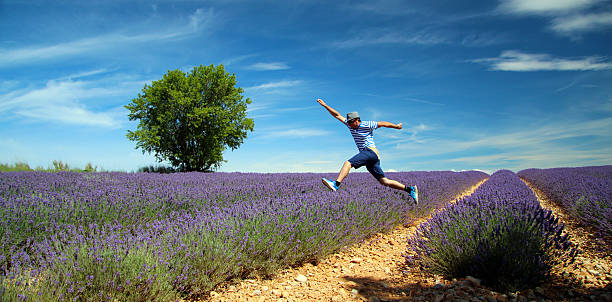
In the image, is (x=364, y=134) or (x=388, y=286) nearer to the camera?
(x=388, y=286)

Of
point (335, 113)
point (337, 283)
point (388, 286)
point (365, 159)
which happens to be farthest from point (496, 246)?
point (335, 113)

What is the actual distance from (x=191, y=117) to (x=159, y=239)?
15496 mm

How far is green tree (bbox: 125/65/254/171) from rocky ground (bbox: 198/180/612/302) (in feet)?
49.7

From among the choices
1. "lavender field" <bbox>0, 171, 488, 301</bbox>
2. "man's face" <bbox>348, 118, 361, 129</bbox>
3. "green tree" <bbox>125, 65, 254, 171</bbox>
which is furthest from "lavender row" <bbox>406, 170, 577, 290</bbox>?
"green tree" <bbox>125, 65, 254, 171</bbox>

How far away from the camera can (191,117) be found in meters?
17.3

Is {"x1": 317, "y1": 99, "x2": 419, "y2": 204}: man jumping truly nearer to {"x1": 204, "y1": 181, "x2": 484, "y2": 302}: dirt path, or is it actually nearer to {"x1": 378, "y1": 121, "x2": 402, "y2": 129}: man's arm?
{"x1": 378, "y1": 121, "x2": 402, "y2": 129}: man's arm

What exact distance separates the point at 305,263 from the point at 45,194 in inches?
155

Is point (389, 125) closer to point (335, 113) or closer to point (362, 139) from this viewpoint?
point (362, 139)

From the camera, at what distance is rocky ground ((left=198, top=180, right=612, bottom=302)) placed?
8.08 feet

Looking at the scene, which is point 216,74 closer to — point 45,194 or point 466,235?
point 45,194

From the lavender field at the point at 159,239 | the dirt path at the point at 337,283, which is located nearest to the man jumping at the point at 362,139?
the lavender field at the point at 159,239

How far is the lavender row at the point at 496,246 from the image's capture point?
2.59 m

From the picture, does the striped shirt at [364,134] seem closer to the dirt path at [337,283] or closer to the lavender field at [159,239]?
the lavender field at [159,239]

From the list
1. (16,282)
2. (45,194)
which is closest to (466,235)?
(16,282)
